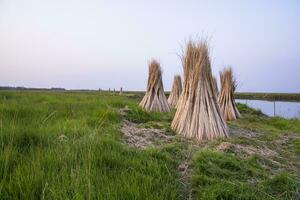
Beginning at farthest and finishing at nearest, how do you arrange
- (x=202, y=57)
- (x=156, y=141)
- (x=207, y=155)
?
(x=202, y=57) < (x=156, y=141) < (x=207, y=155)

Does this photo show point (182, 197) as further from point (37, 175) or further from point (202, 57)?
point (202, 57)

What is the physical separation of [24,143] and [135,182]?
5.59 feet

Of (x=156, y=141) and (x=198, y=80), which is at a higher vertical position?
(x=198, y=80)

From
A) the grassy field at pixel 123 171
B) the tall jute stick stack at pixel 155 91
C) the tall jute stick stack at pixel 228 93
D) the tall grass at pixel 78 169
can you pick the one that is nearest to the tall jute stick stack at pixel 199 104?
the grassy field at pixel 123 171

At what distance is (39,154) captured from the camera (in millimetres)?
3223

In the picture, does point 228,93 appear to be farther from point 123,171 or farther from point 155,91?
point 123,171

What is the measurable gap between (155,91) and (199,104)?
5219 millimetres

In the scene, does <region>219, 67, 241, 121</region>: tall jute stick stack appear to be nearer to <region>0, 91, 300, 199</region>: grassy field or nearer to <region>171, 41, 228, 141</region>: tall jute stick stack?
<region>171, 41, 228, 141</region>: tall jute stick stack

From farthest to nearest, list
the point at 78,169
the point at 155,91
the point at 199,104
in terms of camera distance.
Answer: the point at 155,91 → the point at 199,104 → the point at 78,169

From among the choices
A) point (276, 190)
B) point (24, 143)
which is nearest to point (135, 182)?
point (276, 190)

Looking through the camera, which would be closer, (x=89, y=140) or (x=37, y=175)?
(x=37, y=175)

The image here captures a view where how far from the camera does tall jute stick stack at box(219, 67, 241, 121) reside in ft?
37.5

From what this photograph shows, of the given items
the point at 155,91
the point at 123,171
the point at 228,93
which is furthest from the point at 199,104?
the point at 228,93

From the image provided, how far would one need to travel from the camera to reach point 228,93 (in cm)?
1150
